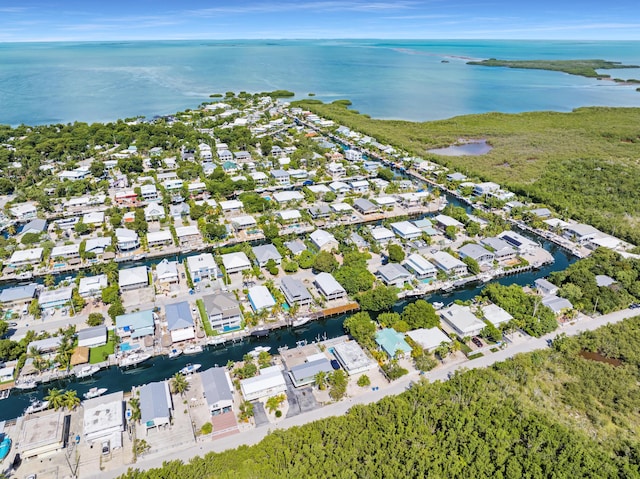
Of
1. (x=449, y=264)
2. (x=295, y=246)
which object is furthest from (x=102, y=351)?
(x=449, y=264)

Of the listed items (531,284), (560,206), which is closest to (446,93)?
(560,206)

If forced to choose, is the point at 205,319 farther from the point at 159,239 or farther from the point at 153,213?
the point at 153,213

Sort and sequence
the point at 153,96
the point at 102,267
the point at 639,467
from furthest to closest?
the point at 153,96
the point at 102,267
the point at 639,467

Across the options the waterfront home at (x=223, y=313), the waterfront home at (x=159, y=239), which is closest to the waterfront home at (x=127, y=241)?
the waterfront home at (x=159, y=239)

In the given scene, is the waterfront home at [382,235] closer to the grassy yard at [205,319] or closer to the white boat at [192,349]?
the grassy yard at [205,319]

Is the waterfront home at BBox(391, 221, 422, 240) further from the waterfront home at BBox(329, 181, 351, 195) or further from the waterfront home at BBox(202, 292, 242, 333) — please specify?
the waterfront home at BBox(202, 292, 242, 333)

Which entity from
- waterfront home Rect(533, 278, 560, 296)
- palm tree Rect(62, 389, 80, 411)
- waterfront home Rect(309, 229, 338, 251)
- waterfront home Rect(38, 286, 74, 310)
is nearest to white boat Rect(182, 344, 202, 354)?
palm tree Rect(62, 389, 80, 411)

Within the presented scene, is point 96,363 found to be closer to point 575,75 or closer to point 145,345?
point 145,345
